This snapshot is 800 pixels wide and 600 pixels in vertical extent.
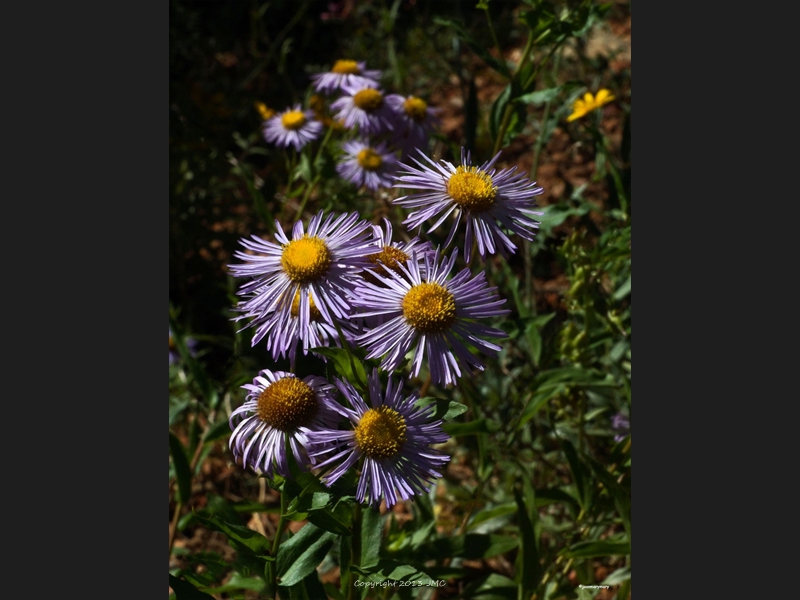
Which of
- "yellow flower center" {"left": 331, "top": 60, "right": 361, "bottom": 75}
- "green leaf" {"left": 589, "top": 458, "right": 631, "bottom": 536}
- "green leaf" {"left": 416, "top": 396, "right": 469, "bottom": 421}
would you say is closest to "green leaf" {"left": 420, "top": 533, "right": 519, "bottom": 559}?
"green leaf" {"left": 589, "top": 458, "right": 631, "bottom": 536}

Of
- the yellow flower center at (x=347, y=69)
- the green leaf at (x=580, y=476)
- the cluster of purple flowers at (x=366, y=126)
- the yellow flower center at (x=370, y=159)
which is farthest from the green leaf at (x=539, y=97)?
the green leaf at (x=580, y=476)

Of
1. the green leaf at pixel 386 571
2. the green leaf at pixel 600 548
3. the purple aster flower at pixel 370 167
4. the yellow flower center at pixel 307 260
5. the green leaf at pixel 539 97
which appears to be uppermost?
the green leaf at pixel 539 97

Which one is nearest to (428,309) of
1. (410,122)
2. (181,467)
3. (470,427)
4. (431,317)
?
(431,317)

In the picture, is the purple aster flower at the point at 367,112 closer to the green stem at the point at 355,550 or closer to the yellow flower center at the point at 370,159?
the yellow flower center at the point at 370,159

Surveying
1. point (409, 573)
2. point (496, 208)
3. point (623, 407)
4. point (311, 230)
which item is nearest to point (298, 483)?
point (409, 573)

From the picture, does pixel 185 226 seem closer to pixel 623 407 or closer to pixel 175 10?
pixel 175 10

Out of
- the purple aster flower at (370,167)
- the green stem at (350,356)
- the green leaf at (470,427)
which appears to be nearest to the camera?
the green stem at (350,356)
